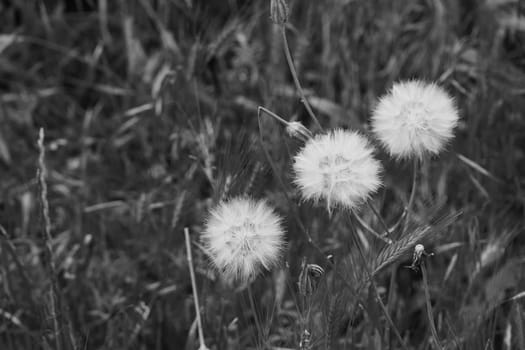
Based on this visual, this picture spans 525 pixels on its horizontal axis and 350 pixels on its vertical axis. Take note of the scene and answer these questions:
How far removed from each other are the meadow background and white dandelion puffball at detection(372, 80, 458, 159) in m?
0.15

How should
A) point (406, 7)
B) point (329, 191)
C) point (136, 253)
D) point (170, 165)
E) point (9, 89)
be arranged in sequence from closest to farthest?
point (329, 191) < point (136, 253) < point (170, 165) < point (406, 7) < point (9, 89)

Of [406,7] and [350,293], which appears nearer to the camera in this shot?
[350,293]

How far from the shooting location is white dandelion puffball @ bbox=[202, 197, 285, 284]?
130 cm

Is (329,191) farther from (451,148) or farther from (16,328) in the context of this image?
(16,328)

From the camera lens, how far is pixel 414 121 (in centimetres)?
138

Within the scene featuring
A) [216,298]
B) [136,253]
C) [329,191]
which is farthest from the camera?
[136,253]

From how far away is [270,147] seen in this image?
1999mm

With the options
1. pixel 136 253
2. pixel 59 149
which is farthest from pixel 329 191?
pixel 59 149

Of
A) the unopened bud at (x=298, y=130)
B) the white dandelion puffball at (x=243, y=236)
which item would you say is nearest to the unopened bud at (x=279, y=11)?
the unopened bud at (x=298, y=130)

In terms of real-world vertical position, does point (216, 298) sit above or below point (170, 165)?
below

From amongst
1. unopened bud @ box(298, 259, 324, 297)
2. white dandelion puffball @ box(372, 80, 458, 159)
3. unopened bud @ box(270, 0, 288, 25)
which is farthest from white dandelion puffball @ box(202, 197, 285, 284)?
unopened bud @ box(270, 0, 288, 25)

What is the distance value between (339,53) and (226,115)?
1.47 ft

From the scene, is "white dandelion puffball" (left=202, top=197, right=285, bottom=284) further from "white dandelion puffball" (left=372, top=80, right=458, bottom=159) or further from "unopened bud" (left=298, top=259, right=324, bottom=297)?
"white dandelion puffball" (left=372, top=80, right=458, bottom=159)

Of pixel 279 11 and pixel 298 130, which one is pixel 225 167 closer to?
pixel 298 130
